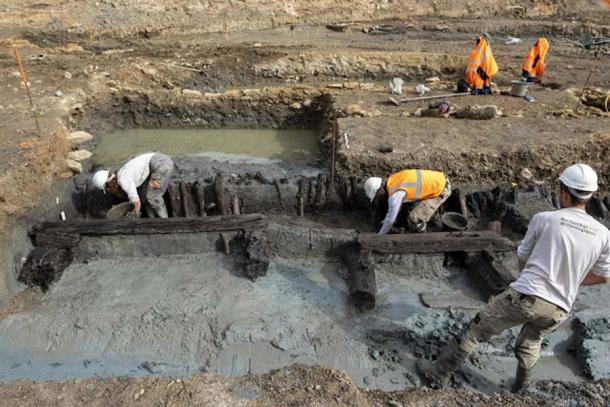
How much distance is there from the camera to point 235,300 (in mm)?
5031

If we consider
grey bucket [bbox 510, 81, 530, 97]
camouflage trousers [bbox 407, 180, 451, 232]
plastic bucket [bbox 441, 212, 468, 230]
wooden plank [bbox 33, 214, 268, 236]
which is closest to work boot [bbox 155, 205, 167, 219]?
wooden plank [bbox 33, 214, 268, 236]

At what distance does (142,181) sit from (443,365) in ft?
14.5

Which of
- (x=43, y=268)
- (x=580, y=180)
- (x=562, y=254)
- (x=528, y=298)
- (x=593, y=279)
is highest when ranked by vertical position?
(x=580, y=180)

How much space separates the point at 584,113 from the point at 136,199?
7.98m

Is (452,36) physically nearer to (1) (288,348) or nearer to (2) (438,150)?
(2) (438,150)

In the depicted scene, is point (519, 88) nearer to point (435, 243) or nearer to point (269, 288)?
point (435, 243)

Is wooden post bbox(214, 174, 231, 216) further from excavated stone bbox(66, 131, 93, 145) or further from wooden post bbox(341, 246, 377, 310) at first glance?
excavated stone bbox(66, 131, 93, 145)

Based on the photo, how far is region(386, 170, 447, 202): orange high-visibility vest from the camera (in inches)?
213

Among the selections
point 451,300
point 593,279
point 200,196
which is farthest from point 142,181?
point 593,279

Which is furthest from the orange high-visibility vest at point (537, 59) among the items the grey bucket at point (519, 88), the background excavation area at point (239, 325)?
the background excavation area at point (239, 325)

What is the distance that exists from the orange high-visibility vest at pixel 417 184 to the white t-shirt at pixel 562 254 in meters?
2.14

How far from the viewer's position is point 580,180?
302 centimetres

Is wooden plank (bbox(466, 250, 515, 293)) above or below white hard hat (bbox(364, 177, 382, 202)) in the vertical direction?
below

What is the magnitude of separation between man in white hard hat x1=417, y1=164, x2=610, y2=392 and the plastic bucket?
93.6 inches
